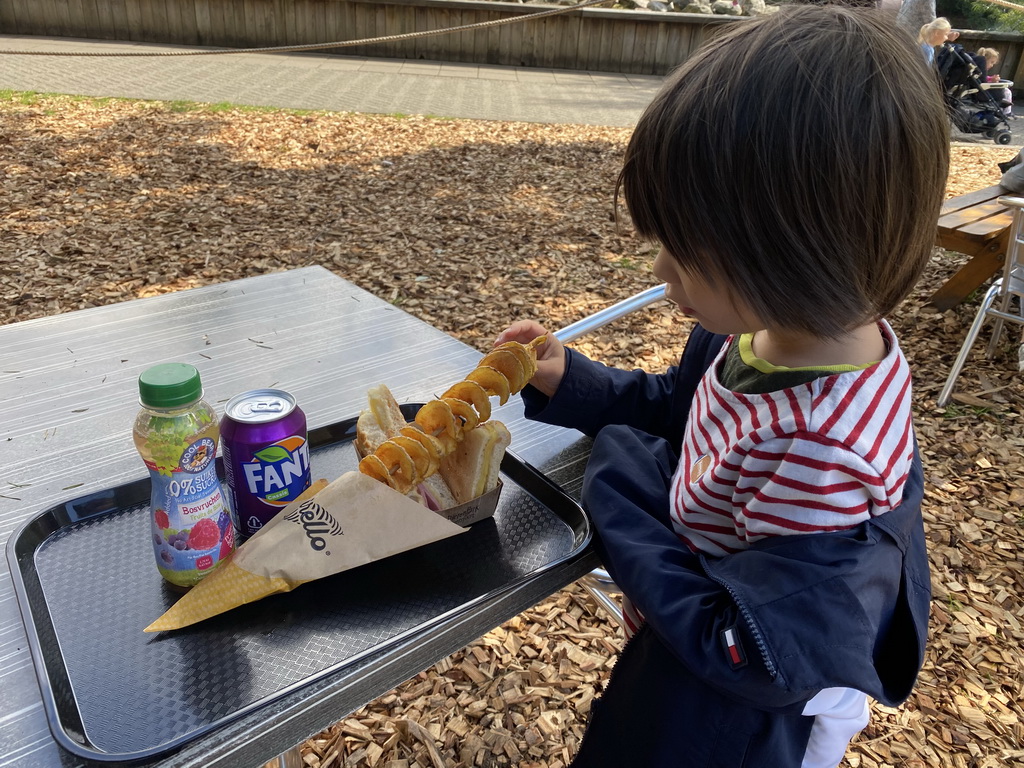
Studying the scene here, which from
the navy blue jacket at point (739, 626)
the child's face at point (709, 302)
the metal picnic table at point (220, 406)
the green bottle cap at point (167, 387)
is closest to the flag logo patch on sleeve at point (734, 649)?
the navy blue jacket at point (739, 626)

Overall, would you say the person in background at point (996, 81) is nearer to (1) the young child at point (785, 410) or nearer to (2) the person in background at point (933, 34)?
(2) the person in background at point (933, 34)

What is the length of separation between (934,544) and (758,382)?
78.7 inches

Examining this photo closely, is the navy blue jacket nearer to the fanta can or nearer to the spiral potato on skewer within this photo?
the spiral potato on skewer

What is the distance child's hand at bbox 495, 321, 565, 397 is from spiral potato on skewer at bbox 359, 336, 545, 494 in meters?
0.16

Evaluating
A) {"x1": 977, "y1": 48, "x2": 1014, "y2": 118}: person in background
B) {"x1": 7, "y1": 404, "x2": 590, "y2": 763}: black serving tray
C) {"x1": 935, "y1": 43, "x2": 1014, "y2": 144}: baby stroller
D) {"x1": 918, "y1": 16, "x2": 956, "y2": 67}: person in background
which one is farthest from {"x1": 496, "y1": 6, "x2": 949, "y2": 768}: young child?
{"x1": 977, "y1": 48, "x2": 1014, "y2": 118}: person in background

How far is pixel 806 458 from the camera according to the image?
3.18 ft

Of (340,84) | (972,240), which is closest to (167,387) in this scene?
(972,240)

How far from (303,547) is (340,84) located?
8.71 meters

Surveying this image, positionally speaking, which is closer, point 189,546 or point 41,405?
point 189,546

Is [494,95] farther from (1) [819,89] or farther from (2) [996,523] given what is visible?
(1) [819,89]

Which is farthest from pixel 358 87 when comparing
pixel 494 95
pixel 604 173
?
pixel 604 173

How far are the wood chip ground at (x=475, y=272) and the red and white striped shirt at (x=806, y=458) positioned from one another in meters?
1.13

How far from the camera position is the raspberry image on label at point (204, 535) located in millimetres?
999

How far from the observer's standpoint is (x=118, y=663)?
3.09 feet
